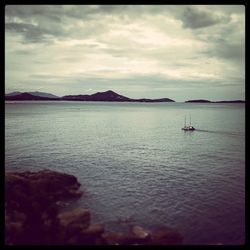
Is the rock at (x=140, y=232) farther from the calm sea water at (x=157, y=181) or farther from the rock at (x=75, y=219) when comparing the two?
the rock at (x=75, y=219)

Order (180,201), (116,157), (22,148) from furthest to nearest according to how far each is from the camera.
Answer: (22,148), (116,157), (180,201)

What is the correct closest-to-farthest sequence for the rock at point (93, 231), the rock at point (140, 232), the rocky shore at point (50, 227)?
the rocky shore at point (50, 227) → the rock at point (93, 231) → the rock at point (140, 232)

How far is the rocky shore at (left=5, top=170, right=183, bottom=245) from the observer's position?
2089 centimetres

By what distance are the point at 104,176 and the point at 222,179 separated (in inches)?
646

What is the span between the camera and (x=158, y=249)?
19656 mm

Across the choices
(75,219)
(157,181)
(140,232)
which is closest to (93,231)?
(75,219)

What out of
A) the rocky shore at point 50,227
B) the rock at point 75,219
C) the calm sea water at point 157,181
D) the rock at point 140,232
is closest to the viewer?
the rocky shore at point 50,227

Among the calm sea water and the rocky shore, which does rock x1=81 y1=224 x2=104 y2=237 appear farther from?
the calm sea water

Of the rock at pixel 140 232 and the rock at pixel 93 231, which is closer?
the rock at pixel 93 231

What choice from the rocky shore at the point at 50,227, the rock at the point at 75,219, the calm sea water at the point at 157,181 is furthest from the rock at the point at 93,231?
the calm sea water at the point at 157,181

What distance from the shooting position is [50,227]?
22.4m

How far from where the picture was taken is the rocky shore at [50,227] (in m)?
20.9
